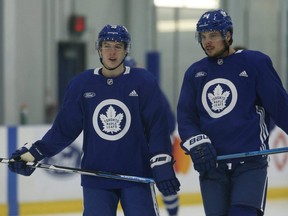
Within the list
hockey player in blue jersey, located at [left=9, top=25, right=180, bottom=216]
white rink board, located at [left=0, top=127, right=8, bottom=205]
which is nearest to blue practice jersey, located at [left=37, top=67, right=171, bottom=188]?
hockey player in blue jersey, located at [left=9, top=25, right=180, bottom=216]

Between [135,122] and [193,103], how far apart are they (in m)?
0.26

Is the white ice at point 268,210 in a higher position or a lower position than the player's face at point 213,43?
lower

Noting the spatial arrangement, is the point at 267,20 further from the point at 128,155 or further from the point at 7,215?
the point at 128,155

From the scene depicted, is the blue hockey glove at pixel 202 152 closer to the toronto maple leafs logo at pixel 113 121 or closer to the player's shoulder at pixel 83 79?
the toronto maple leafs logo at pixel 113 121

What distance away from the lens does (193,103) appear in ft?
10.7

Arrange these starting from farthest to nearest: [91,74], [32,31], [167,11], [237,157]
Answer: [167,11]
[32,31]
[91,74]
[237,157]

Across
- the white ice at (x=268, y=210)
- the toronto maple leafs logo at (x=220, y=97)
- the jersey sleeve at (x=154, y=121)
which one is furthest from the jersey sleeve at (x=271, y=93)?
the white ice at (x=268, y=210)

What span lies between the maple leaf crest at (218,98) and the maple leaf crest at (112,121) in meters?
0.39

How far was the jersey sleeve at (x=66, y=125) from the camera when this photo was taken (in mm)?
3309

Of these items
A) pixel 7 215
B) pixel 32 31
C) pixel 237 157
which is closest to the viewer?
pixel 237 157

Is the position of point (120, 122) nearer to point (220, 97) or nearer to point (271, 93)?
point (220, 97)

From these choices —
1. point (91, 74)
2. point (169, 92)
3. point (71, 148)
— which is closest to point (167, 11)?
point (169, 92)

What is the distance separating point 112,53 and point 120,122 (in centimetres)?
30

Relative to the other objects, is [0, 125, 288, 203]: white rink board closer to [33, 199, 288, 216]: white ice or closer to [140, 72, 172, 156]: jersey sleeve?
[33, 199, 288, 216]: white ice
